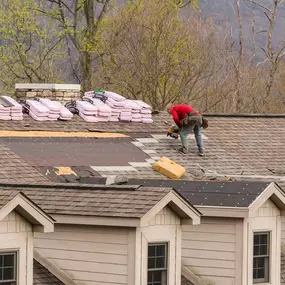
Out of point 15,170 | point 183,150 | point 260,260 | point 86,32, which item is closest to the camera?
point 260,260

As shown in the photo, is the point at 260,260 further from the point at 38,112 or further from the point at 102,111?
the point at 102,111

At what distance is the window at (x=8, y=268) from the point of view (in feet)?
69.1

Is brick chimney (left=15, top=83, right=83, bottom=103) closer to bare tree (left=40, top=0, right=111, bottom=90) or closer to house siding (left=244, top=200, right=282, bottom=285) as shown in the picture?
house siding (left=244, top=200, right=282, bottom=285)

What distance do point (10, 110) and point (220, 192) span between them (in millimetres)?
10315

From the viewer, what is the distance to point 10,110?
3488 cm

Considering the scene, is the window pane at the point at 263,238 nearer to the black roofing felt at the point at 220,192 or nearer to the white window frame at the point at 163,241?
the black roofing felt at the point at 220,192

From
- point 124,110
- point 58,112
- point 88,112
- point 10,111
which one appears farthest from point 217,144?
point 10,111

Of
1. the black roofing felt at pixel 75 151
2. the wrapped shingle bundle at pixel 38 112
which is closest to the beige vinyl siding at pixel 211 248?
the black roofing felt at pixel 75 151

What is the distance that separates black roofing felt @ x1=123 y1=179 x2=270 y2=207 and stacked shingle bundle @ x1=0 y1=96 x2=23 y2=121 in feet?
29.1

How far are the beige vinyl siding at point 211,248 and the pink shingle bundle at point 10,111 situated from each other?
10.6 m

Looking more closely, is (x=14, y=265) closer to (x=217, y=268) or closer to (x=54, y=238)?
(x=54, y=238)

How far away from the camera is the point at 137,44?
204 feet

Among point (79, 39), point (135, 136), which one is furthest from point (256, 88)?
point (135, 136)

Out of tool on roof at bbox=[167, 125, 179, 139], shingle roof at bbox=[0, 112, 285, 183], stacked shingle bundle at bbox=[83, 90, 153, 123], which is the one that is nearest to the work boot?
shingle roof at bbox=[0, 112, 285, 183]
